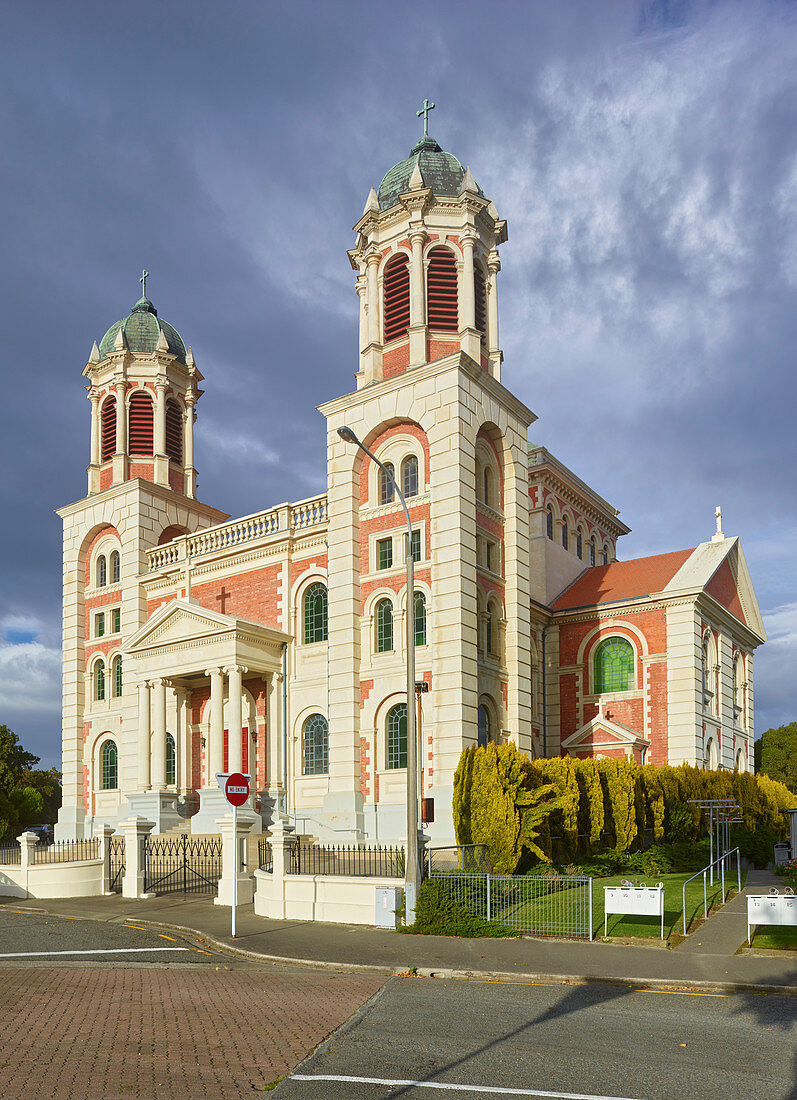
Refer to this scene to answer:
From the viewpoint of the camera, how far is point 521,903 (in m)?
19.4

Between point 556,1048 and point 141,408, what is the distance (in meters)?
40.5

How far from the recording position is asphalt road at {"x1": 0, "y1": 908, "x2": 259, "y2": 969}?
1566cm

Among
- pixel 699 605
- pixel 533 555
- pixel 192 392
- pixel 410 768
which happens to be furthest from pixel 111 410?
pixel 410 768

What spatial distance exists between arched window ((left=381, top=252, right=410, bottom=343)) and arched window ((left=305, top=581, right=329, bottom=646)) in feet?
29.8

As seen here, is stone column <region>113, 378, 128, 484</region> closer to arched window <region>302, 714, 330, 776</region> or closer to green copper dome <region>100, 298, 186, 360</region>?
green copper dome <region>100, 298, 186, 360</region>

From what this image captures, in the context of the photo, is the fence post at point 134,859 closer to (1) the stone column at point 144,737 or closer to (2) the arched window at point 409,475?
(1) the stone column at point 144,737

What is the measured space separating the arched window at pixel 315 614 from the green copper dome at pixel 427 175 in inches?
539

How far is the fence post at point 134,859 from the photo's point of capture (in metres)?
25.4

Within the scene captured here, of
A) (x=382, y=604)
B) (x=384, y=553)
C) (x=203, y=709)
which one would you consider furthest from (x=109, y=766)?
(x=384, y=553)

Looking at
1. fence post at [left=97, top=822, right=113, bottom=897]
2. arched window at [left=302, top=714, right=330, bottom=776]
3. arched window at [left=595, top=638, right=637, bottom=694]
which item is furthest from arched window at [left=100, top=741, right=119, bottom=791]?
arched window at [left=595, top=638, right=637, bottom=694]

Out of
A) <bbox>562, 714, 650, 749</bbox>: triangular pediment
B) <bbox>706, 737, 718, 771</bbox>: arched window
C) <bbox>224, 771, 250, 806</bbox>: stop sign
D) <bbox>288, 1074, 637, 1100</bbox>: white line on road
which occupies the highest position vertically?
<bbox>224, 771, 250, 806</bbox>: stop sign

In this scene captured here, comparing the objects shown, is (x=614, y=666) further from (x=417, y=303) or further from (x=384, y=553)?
(x=417, y=303)

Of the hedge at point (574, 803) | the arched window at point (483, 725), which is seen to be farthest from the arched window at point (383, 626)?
the hedge at point (574, 803)

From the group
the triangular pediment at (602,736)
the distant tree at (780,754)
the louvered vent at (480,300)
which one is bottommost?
the distant tree at (780,754)
